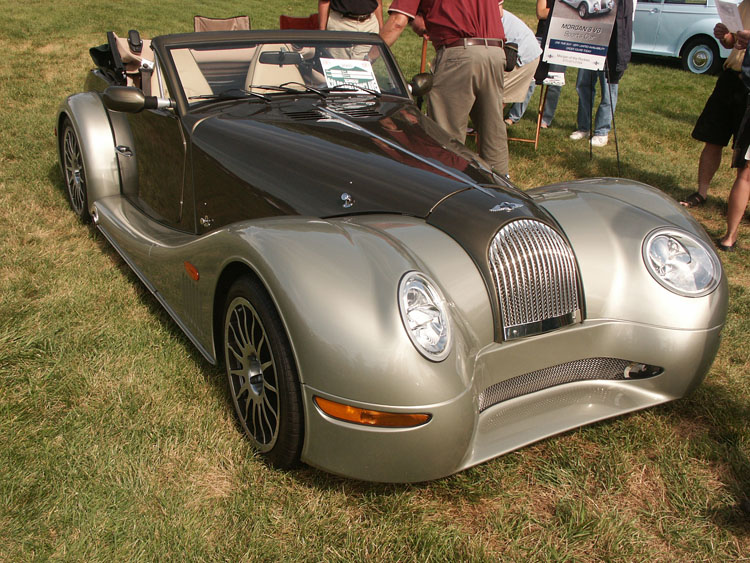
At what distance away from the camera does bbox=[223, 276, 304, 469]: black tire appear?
87.8 inches

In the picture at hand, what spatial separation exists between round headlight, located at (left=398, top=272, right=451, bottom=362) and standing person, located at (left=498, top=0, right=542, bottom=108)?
585 cm

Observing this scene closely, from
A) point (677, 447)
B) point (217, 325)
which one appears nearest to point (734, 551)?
point (677, 447)

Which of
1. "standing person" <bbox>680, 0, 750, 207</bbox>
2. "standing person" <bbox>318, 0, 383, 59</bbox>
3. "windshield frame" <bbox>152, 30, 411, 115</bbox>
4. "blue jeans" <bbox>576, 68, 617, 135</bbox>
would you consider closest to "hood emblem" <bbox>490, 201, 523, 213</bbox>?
"windshield frame" <bbox>152, 30, 411, 115</bbox>

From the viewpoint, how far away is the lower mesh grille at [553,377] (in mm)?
2395

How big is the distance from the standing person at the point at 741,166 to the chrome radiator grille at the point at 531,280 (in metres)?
2.74

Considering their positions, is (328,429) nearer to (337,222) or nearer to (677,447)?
(337,222)

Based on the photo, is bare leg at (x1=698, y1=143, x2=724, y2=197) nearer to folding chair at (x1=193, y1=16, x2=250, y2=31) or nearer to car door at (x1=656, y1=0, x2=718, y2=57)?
folding chair at (x1=193, y1=16, x2=250, y2=31)

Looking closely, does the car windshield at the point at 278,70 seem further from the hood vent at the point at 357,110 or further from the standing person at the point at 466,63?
the standing person at the point at 466,63

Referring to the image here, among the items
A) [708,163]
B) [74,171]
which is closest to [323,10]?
[74,171]

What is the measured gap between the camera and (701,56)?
42.6ft

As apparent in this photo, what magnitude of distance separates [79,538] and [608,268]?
2165mm

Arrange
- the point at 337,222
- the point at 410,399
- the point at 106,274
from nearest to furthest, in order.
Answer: the point at 410,399 → the point at 337,222 → the point at 106,274

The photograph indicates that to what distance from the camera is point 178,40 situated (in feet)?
11.8

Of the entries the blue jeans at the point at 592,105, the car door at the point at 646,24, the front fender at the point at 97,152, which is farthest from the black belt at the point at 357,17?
Answer: the car door at the point at 646,24
